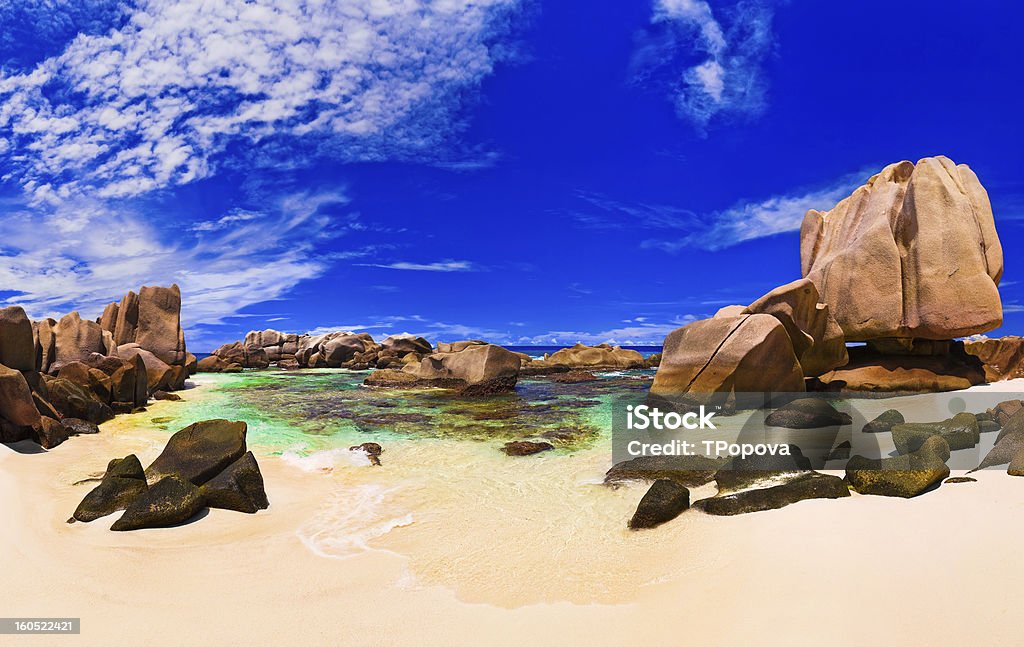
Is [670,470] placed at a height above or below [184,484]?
above

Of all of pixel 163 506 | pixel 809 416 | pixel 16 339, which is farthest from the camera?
pixel 16 339

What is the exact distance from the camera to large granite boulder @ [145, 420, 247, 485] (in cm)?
649

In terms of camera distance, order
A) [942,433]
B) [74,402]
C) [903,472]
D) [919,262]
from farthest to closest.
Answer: [919,262] → [74,402] → [942,433] → [903,472]

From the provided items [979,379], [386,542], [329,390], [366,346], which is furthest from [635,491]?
[366,346]

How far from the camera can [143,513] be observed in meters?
5.45

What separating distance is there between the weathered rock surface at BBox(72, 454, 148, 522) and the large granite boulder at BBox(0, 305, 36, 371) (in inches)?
246

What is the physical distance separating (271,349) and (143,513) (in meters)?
49.6

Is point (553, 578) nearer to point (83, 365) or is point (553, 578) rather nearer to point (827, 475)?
point (827, 475)

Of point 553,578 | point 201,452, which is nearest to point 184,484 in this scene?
point 201,452

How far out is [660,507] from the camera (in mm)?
5652

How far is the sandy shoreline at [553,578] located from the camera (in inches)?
133

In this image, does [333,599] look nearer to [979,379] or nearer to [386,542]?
[386,542]

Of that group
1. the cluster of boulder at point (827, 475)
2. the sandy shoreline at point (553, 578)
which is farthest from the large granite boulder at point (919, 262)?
the sandy shoreline at point (553, 578)

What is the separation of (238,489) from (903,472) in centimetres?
728
